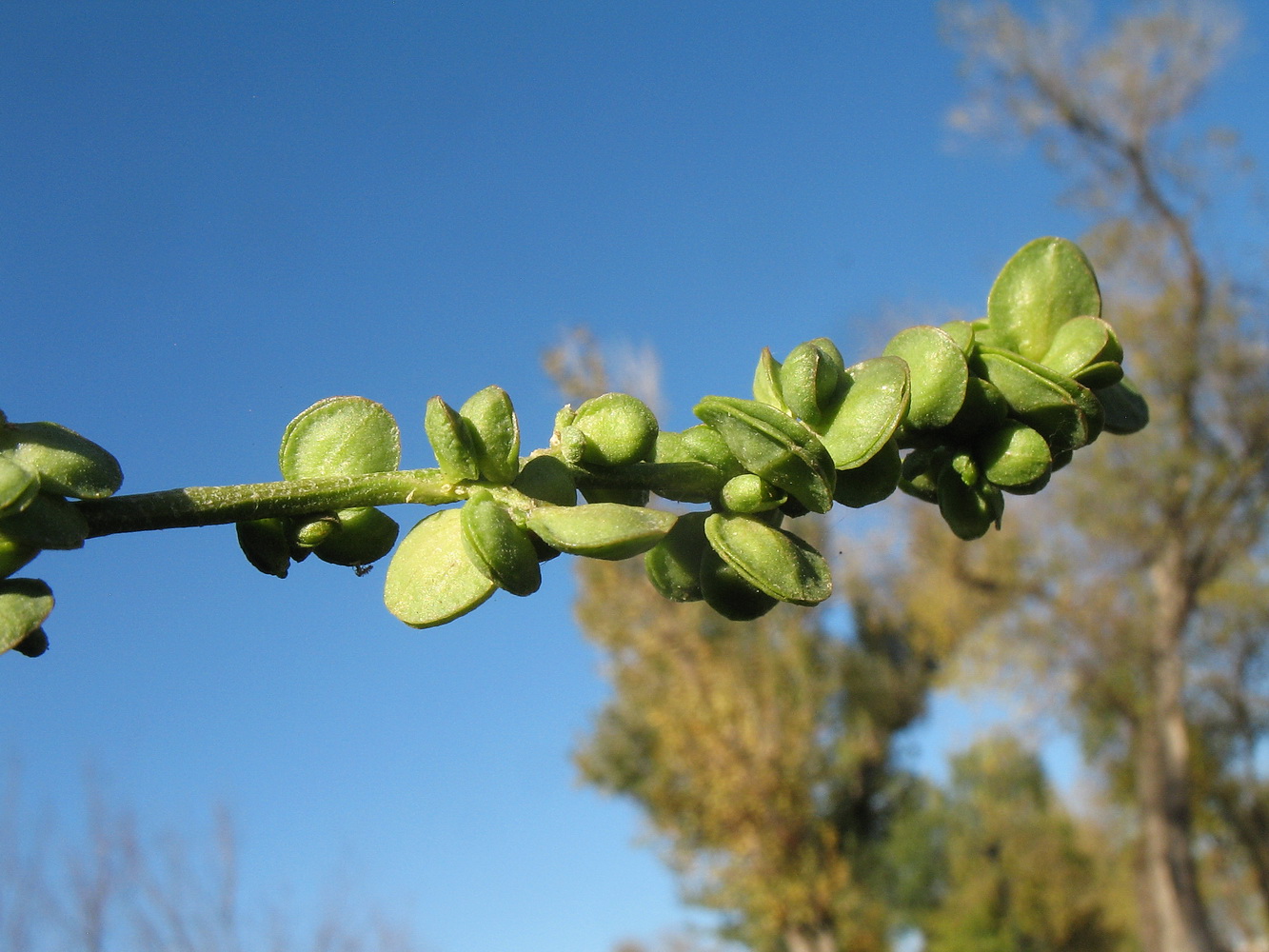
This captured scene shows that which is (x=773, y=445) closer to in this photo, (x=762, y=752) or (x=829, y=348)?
(x=829, y=348)

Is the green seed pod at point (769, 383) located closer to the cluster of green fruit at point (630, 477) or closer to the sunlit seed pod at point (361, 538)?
the cluster of green fruit at point (630, 477)

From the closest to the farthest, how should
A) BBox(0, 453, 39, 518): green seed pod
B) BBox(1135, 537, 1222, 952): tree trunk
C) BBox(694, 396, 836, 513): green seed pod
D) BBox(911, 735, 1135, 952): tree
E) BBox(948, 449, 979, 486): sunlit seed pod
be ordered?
BBox(0, 453, 39, 518): green seed pod < BBox(694, 396, 836, 513): green seed pod < BBox(948, 449, 979, 486): sunlit seed pod < BBox(1135, 537, 1222, 952): tree trunk < BBox(911, 735, 1135, 952): tree

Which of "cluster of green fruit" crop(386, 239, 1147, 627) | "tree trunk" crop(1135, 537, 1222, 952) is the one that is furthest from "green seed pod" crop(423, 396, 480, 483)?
"tree trunk" crop(1135, 537, 1222, 952)

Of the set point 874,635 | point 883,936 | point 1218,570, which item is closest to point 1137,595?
point 1218,570

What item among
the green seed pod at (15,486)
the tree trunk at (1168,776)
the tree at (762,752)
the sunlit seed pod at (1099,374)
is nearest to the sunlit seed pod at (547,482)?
the green seed pod at (15,486)

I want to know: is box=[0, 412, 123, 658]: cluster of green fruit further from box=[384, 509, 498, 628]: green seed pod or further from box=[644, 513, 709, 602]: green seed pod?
box=[644, 513, 709, 602]: green seed pod

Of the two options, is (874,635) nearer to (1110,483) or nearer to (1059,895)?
(1110,483)
